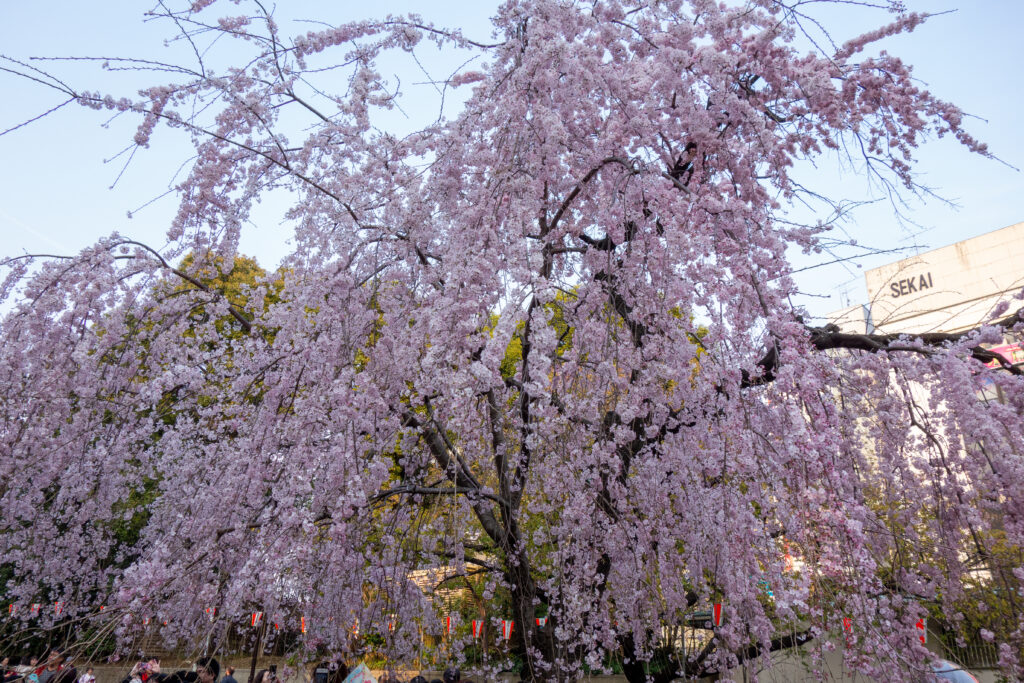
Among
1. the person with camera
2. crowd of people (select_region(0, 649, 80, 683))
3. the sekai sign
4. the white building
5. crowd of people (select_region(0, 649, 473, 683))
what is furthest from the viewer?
the sekai sign

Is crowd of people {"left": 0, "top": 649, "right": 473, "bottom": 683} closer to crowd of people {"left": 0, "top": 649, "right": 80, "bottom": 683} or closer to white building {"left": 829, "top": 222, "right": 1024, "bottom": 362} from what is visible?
crowd of people {"left": 0, "top": 649, "right": 80, "bottom": 683}

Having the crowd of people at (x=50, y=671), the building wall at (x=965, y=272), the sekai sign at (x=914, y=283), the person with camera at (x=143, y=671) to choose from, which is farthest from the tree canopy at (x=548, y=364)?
the sekai sign at (x=914, y=283)

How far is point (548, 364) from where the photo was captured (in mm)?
3299

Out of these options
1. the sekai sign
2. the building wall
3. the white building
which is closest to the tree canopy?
the white building

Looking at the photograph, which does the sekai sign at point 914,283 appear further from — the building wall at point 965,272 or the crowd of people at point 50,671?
the crowd of people at point 50,671

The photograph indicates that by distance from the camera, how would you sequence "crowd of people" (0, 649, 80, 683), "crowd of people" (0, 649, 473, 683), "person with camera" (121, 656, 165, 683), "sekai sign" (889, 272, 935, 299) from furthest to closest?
"sekai sign" (889, 272, 935, 299), "person with camera" (121, 656, 165, 683), "crowd of people" (0, 649, 473, 683), "crowd of people" (0, 649, 80, 683)

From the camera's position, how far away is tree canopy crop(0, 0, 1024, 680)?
317cm

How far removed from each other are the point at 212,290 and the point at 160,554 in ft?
9.59

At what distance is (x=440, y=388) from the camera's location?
3.33 metres

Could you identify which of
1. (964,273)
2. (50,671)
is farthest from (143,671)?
(964,273)

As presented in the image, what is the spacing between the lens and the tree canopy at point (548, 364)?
125 inches

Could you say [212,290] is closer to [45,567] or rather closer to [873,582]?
[45,567]

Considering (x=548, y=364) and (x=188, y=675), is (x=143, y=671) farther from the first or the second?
(x=548, y=364)

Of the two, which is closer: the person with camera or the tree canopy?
the tree canopy
